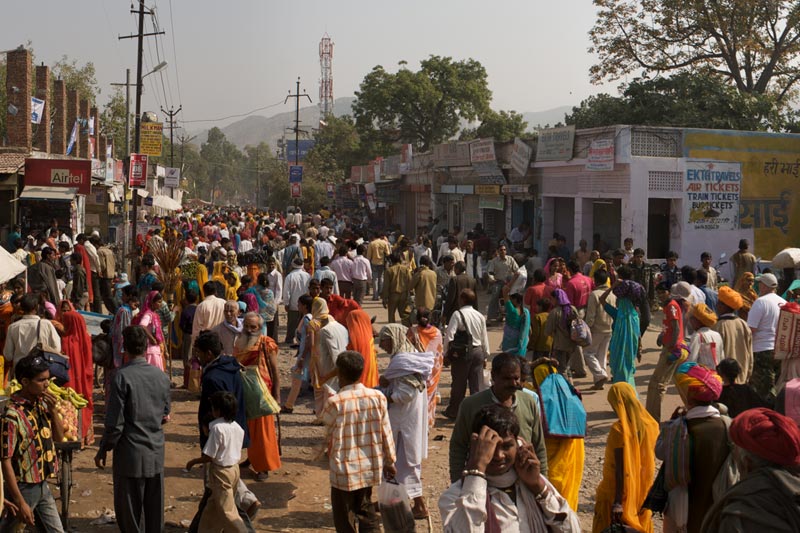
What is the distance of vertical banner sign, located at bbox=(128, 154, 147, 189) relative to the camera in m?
24.2

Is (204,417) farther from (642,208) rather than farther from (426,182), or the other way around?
(426,182)

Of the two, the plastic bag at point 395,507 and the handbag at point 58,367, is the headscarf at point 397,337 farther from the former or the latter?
the handbag at point 58,367

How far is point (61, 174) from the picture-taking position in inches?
1022

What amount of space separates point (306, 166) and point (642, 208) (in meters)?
47.2

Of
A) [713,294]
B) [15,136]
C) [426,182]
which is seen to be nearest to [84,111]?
[15,136]

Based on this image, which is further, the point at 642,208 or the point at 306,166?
the point at 306,166

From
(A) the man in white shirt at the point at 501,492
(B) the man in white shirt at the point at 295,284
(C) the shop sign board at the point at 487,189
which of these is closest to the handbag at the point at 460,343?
(B) the man in white shirt at the point at 295,284

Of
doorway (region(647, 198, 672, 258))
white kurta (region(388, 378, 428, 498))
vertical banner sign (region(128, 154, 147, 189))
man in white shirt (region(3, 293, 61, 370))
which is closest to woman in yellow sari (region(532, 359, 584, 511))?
white kurta (region(388, 378, 428, 498))

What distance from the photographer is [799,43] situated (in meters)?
34.7

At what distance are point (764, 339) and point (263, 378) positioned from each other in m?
5.06

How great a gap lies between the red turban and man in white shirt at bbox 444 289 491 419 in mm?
5677

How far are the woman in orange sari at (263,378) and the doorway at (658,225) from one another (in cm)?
1490

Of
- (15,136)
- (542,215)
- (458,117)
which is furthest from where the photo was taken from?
(458,117)

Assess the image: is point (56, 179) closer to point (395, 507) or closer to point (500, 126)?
point (395, 507)
